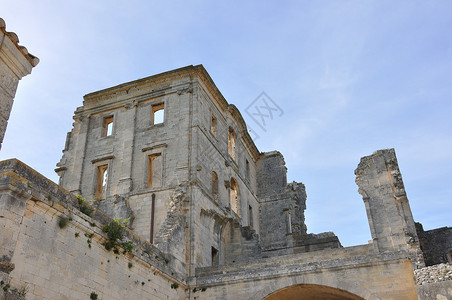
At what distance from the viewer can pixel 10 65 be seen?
577cm

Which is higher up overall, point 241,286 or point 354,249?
point 354,249

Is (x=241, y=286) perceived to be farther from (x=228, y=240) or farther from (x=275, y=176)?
(x=275, y=176)

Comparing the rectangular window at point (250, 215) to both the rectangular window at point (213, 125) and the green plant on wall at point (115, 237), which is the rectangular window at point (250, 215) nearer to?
the rectangular window at point (213, 125)

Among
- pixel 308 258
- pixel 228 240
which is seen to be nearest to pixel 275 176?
pixel 228 240

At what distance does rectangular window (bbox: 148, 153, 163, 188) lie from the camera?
59.6ft

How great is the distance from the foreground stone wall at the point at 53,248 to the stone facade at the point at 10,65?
10.2ft

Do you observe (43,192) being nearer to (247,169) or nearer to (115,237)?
(115,237)

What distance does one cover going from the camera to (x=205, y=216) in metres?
16.8

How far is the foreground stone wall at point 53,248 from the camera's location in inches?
325

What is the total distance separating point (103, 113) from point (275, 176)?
10348mm

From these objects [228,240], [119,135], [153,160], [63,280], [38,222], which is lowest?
[63,280]

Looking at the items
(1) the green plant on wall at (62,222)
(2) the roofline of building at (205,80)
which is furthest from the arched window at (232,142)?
(1) the green plant on wall at (62,222)

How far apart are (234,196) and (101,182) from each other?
20.9ft

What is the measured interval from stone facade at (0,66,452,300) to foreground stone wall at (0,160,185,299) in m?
0.03
